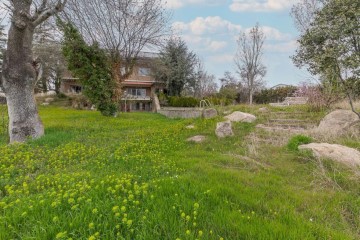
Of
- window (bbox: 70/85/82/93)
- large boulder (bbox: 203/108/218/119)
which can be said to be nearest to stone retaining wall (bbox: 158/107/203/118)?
large boulder (bbox: 203/108/218/119)

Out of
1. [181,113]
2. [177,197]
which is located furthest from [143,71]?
[177,197]

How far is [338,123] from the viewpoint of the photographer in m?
7.73

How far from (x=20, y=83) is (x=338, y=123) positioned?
9746mm

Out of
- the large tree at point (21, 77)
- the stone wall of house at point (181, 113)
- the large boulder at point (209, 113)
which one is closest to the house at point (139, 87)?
the stone wall of house at point (181, 113)

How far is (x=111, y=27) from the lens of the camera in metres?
17.3

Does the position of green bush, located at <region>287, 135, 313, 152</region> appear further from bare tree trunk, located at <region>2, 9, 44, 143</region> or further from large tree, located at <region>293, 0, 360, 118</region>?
bare tree trunk, located at <region>2, 9, 44, 143</region>

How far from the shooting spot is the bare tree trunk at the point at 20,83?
7.62m

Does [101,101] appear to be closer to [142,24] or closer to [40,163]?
[142,24]

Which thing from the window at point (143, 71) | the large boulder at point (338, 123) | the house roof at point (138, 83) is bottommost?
the large boulder at point (338, 123)

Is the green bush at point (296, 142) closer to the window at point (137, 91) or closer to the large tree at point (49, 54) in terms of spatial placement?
the large tree at point (49, 54)

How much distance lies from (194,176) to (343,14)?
6.10 metres

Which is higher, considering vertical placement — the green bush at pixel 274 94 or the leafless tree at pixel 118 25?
the leafless tree at pixel 118 25

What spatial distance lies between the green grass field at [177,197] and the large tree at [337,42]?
3095mm

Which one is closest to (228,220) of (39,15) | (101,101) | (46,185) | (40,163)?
(46,185)
